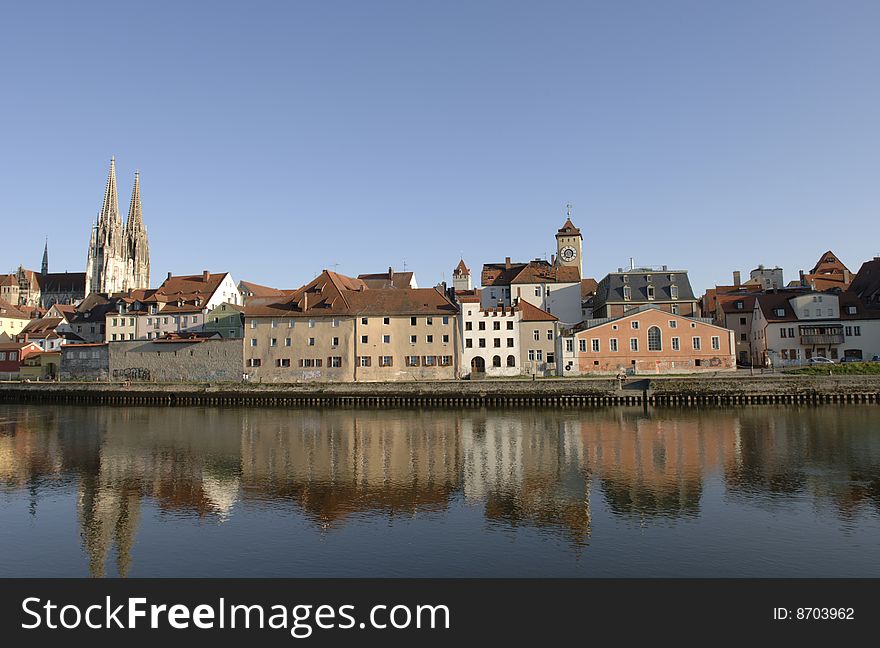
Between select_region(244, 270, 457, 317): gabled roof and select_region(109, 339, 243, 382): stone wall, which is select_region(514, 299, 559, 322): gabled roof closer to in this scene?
select_region(244, 270, 457, 317): gabled roof

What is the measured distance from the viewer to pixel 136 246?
13700 centimetres

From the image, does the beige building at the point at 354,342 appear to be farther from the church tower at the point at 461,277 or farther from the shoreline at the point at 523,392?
the church tower at the point at 461,277

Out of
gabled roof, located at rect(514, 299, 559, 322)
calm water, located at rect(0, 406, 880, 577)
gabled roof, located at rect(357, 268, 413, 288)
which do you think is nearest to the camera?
calm water, located at rect(0, 406, 880, 577)

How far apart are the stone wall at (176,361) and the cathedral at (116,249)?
227ft

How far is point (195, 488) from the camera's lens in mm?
23438

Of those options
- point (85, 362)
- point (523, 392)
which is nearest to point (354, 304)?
point (523, 392)

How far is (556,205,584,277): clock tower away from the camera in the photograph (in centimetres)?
8669

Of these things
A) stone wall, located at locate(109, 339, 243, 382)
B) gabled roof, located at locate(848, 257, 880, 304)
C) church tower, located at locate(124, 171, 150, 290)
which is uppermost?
church tower, located at locate(124, 171, 150, 290)

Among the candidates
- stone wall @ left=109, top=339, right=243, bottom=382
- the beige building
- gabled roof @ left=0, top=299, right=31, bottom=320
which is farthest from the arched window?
gabled roof @ left=0, top=299, right=31, bottom=320

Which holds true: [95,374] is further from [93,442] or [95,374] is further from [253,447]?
[253,447]

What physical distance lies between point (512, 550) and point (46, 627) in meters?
9.76

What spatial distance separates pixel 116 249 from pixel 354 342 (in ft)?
304

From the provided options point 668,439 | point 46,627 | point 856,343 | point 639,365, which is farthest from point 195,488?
point 856,343

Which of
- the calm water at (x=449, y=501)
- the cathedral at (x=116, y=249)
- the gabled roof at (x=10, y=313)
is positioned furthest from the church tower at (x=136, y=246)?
the calm water at (x=449, y=501)
